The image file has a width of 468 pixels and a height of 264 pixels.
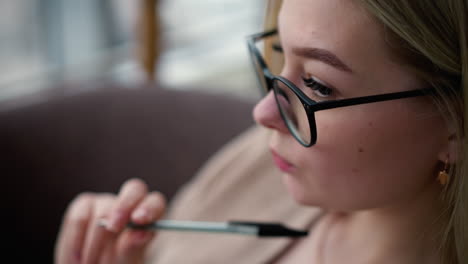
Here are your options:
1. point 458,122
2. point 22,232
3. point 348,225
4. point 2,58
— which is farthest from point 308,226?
point 2,58

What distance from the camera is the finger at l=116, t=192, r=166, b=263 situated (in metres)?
0.83

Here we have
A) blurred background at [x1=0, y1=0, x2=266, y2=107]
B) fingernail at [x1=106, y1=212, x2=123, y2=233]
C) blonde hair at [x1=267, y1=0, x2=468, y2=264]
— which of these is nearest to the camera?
blonde hair at [x1=267, y1=0, x2=468, y2=264]

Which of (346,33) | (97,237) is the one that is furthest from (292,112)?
(97,237)

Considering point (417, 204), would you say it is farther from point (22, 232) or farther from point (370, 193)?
point (22, 232)

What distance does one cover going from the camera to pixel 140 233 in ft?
2.83

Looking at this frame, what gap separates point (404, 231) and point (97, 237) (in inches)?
18.1

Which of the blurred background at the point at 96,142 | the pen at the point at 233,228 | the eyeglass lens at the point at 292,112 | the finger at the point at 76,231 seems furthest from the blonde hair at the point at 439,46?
the blurred background at the point at 96,142

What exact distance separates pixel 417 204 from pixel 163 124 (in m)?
0.70

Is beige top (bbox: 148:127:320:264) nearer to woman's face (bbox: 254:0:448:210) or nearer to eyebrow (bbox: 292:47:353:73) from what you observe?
woman's face (bbox: 254:0:448:210)

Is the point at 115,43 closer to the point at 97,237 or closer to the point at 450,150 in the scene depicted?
the point at 97,237

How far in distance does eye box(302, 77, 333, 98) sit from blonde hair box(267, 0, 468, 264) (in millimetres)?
83

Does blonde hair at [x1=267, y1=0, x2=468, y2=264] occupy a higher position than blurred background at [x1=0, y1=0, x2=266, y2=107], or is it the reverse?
blurred background at [x1=0, y1=0, x2=266, y2=107]

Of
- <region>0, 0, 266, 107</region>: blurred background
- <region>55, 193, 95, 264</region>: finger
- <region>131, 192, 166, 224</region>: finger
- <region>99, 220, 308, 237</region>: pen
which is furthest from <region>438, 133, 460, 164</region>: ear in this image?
<region>0, 0, 266, 107</region>: blurred background

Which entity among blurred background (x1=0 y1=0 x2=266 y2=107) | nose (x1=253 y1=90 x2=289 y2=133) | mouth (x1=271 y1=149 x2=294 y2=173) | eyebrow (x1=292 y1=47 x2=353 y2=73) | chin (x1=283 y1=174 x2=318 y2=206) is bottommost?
chin (x1=283 y1=174 x2=318 y2=206)
